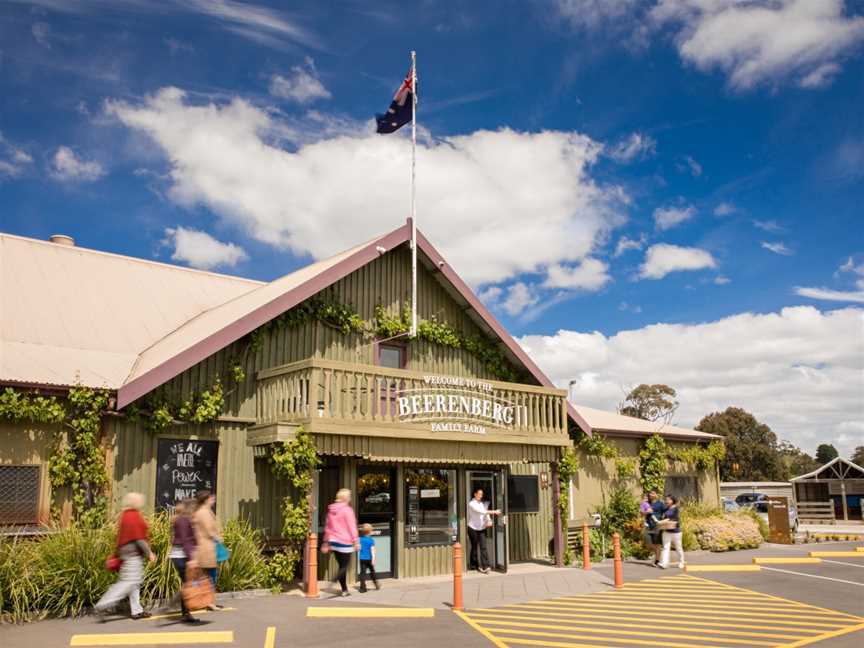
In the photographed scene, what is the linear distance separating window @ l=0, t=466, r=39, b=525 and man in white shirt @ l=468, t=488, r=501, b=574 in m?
8.25

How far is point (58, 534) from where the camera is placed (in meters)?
11.4

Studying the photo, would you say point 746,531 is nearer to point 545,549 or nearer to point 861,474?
point 545,549

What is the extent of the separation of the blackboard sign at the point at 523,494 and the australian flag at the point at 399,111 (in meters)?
9.00

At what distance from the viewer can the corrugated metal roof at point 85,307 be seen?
14023mm

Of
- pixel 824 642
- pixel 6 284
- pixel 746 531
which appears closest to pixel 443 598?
pixel 824 642

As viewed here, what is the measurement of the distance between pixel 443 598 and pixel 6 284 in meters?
10.5

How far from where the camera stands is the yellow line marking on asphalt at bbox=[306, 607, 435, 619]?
1159cm

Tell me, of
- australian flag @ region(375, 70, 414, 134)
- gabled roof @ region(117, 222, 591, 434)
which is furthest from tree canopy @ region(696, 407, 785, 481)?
australian flag @ region(375, 70, 414, 134)

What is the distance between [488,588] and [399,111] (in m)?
10.9

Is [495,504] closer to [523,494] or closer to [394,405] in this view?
[523,494]

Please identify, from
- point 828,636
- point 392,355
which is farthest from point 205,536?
point 828,636

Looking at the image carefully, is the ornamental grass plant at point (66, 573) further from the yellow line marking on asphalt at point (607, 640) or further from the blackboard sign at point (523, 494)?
the blackboard sign at point (523, 494)

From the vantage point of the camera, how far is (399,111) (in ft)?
62.0

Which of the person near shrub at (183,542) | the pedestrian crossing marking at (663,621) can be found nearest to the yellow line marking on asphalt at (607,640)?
the pedestrian crossing marking at (663,621)
